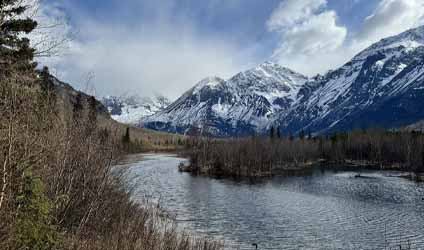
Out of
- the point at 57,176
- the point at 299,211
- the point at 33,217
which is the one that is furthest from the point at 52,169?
the point at 299,211

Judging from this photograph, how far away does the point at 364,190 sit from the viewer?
59062 millimetres

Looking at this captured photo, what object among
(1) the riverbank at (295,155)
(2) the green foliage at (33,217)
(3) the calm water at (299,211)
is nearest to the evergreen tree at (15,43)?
(2) the green foliage at (33,217)

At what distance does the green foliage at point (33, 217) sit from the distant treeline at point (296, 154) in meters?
75.5

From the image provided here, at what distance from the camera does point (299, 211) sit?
142ft

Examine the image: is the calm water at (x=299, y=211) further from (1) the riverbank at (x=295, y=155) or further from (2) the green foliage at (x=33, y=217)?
(2) the green foliage at (x=33, y=217)

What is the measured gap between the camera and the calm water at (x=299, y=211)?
3212cm

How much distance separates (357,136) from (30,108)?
143 m

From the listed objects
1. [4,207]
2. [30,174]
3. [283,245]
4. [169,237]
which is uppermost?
[30,174]

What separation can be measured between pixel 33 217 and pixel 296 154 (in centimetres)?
10979

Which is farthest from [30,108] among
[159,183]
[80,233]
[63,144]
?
[159,183]

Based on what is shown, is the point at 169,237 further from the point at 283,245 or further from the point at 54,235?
the point at 283,245

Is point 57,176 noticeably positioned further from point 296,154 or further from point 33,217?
point 296,154

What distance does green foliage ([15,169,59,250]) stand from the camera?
840cm

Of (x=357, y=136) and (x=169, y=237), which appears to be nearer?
(x=169, y=237)
